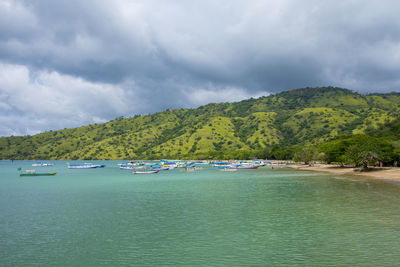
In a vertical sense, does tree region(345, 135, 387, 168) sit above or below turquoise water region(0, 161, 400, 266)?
above

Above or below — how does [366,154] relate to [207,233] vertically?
above

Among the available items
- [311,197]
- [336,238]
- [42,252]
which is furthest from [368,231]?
[42,252]

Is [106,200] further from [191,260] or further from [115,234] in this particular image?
[191,260]

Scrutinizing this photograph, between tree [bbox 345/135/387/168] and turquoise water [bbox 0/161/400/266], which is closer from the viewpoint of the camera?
turquoise water [bbox 0/161/400/266]

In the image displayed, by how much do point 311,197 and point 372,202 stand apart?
36.8 feet

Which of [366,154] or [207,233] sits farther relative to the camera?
[366,154]

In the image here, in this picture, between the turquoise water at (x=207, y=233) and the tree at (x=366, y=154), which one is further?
the tree at (x=366, y=154)

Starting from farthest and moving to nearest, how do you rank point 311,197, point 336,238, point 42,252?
point 311,197
point 336,238
point 42,252

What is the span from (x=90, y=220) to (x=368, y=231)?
1421 inches

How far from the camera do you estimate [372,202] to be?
53.1 m

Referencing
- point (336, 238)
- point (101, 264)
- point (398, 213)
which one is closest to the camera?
point (101, 264)

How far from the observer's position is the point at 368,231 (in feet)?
111

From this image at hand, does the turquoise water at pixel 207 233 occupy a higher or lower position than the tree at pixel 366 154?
lower

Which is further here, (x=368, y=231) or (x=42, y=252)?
(x=368, y=231)
